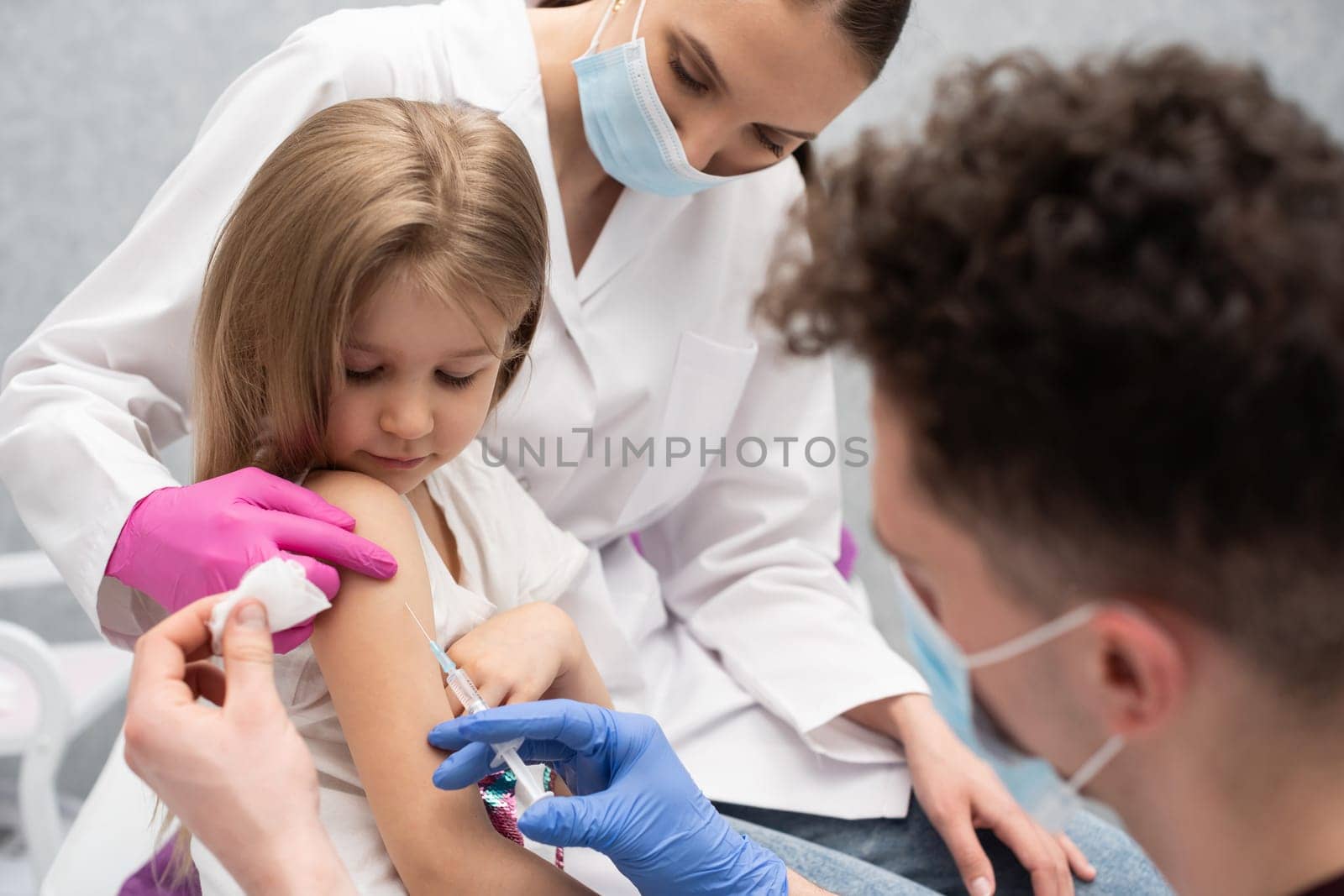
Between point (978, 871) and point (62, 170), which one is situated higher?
point (62, 170)

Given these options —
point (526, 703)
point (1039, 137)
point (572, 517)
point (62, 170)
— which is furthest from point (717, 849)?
point (62, 170)

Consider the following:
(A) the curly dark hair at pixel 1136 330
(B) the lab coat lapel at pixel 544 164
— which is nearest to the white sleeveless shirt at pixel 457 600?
(B) the lab coat lapel at pixel 544 164

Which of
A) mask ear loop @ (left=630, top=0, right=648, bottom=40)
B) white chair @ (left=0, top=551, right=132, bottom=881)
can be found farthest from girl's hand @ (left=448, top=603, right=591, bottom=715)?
white chair @ (left=0, top=551, right=132, bottom=881)

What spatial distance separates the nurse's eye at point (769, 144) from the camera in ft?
4.52

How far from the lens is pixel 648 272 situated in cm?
155

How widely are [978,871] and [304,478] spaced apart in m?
0.85

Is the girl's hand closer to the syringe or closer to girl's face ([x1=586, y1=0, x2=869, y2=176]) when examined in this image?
the syringe

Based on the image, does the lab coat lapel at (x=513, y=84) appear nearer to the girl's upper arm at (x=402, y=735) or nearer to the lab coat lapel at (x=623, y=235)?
the lab coat lapel at (x=623, y=235)

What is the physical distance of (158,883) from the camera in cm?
116

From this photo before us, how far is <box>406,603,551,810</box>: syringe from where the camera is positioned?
100 centimetres

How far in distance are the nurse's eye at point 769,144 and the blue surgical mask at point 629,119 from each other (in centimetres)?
7

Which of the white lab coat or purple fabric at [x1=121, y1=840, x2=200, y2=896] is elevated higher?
the white lab coat

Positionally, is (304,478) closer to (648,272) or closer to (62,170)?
(648,272)

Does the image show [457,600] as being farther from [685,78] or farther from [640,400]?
[685,78]
